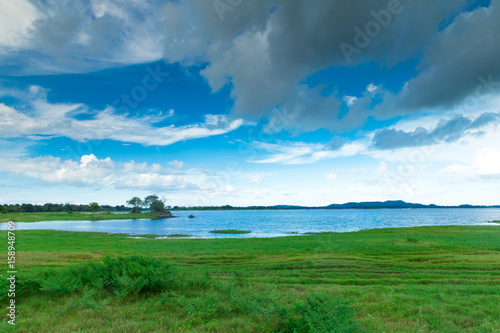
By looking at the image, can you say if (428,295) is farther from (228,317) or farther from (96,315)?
(96,315)

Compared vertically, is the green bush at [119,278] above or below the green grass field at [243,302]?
above

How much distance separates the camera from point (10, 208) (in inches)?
6496

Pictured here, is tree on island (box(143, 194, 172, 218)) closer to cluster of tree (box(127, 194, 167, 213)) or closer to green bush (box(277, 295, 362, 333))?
cluster of tree (box(127, 194, 167, 213))

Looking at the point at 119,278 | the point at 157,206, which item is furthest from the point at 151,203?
the point at 119,278

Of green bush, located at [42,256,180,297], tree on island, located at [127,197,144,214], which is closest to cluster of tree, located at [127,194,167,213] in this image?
tree on island, located at [127,197,144,214]

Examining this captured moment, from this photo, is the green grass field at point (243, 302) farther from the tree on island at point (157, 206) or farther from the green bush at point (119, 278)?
the tree on island at point (157, 206)

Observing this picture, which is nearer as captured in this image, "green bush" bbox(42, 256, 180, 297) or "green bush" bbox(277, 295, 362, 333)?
"green bush" bbox(277, 295, 362, 333)

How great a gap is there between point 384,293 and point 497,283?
25.8ft

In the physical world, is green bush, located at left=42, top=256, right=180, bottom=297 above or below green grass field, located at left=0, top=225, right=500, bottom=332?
above

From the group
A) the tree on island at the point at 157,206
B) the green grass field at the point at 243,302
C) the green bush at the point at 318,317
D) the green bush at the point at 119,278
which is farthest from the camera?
the tree on island at the point at 157,206

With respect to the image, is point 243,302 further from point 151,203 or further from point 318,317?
point 151,203

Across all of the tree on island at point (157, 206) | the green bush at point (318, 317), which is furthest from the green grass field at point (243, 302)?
the tree on island at point (157, 206)

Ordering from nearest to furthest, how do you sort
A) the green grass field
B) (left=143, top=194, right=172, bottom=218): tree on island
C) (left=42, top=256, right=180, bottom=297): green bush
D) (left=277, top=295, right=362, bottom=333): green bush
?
(left=277, top=295, right=362, bottom=333): green bush, the green grass field, (left=42, top=256, right=180, bottom=297): green bush, (left=143, top=194, right=172, bottom=218): tree on island

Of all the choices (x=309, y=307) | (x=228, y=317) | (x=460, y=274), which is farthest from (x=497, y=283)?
(x=228, y=317)
